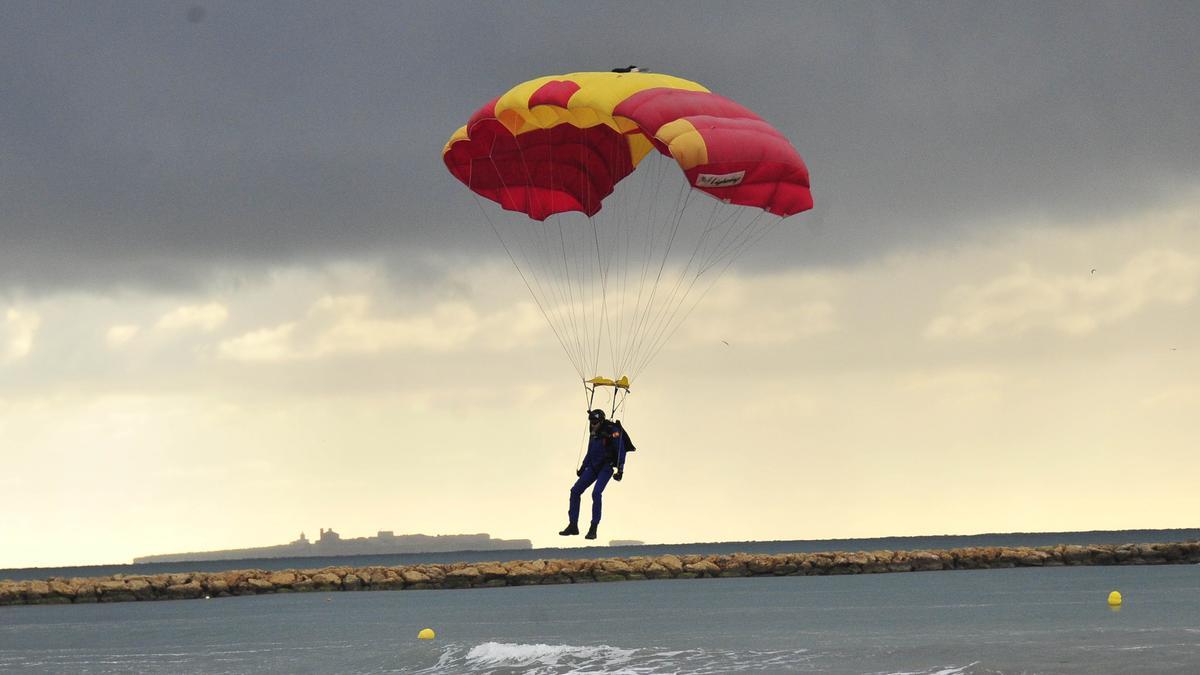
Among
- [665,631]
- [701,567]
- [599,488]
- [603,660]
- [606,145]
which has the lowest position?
[603,660]

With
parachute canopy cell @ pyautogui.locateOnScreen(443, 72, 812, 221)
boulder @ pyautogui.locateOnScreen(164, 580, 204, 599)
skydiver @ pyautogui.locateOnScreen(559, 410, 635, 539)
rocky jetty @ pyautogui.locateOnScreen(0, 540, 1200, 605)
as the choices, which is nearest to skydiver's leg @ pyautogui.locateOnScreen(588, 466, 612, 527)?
skydiver @ pyautogui.locateOnScreen(559, 410, 635, 539)

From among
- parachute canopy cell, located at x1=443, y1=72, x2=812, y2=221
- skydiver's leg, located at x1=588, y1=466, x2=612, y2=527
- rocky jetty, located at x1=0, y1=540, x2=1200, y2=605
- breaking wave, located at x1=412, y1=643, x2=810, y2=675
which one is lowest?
breaking wave, located at x1=412, y1=643, x2=810, y2=675

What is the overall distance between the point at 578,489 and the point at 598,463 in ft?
2.11

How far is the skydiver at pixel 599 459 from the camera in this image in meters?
21.8

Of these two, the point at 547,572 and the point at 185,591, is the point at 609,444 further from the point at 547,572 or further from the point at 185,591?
the point at 185,591

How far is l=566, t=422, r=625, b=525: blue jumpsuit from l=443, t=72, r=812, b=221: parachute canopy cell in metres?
3.87

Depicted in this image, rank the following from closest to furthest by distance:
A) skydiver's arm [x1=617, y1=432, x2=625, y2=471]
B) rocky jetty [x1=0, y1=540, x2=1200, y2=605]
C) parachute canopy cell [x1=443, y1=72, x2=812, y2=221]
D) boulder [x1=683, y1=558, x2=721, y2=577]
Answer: parachute canopy cell [x1=443, y1=72, x2=812, y2=221], skydiver's arm [x1=617, y1=432, x2=625, y2=471], rocky jetty [x1=0, y1=540, x2=1200, y2=605], boulder [x1=683, y1=558, x2=721, y2=577]

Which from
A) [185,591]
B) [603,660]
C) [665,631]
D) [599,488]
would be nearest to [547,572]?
[185,591]

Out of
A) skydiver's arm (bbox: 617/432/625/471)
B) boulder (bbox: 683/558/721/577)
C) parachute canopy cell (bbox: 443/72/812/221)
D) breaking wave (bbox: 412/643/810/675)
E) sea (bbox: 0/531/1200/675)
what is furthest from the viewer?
boulder (bbox: 683/558/721/577)

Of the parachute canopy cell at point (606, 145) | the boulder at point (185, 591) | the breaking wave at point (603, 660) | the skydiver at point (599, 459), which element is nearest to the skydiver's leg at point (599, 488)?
the skydiver at point (599, 459)

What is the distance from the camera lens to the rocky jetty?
68.7m

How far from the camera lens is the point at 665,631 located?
132ft

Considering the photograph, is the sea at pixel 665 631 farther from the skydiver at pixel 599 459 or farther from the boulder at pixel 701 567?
the skydiver at pixel 599 459

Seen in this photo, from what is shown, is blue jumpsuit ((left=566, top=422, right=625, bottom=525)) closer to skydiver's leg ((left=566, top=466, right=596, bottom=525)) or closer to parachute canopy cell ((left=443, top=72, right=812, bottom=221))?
skydiver's leg ((left=566, top=466, right=596, bottom=525))
